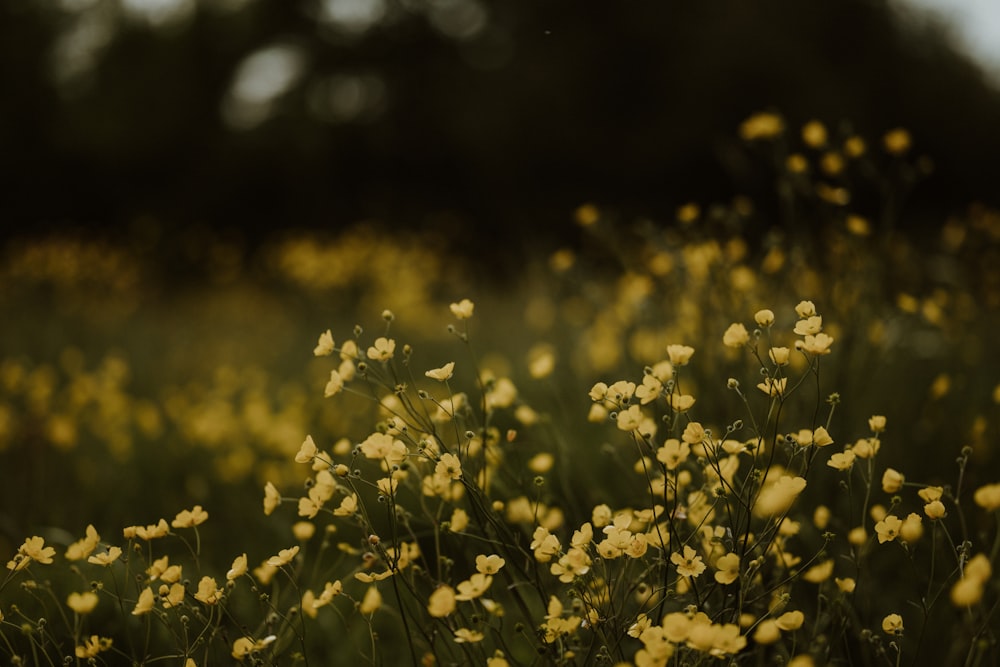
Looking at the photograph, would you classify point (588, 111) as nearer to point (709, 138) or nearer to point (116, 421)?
point (709, 138)

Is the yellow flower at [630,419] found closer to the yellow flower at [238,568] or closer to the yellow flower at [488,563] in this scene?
the yellow flower at [488,563]

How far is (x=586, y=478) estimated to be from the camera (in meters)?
2.32

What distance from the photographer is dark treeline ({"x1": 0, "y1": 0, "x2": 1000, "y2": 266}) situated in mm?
8430

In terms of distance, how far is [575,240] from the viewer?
30.1 ft

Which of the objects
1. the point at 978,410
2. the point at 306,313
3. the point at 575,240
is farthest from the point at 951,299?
the point at 575,240

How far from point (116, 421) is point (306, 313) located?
10.2 ft

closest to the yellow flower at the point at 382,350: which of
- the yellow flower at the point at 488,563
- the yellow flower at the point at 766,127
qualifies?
the yellow flower at the point at 488,563

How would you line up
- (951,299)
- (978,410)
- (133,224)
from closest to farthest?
(978,410), (951,299), (133,224)

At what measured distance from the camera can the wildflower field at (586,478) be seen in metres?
1.31

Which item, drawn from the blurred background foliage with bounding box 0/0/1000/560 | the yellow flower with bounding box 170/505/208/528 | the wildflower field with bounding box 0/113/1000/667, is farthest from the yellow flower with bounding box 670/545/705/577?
the blurred background foliage with bounding box 0/0/1000/560

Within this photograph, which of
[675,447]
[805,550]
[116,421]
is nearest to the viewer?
[675,447]

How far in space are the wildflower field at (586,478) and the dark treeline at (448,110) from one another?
4.15 metres

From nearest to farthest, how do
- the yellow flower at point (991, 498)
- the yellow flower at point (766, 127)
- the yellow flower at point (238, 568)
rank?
the yellow flower at point (991, 498), the yellow flower at point (238, 568), the yellow flower at point (766, 127)

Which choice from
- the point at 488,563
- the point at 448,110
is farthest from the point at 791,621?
the point at 448,110
